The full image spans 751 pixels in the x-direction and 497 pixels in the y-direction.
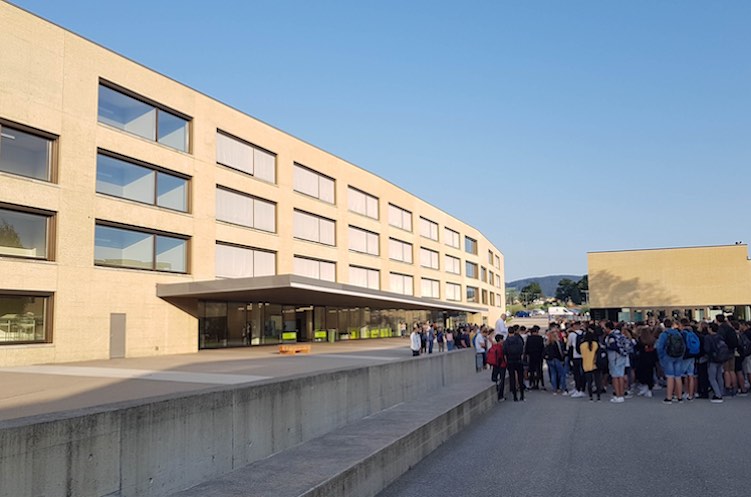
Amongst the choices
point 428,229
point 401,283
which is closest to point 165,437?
point 401,283

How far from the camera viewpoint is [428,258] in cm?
6209

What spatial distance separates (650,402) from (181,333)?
2095 cm

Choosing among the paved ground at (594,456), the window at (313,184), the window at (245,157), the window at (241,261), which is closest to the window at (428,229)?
the window at (313,184)

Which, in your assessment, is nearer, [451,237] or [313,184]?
[313,184]

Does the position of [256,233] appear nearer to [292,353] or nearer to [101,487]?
[292,353]

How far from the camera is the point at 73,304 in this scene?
23688 mm

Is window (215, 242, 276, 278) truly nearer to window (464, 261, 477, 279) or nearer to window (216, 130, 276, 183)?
window (216, 130, 276, 183)

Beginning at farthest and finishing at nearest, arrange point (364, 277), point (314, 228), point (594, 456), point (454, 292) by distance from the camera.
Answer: point (454, 292)
point (364, 277)
point (314, 228)
point (594, 456)

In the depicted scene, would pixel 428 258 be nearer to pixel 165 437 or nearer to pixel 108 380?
pixel 108 380

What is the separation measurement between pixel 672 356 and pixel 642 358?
193cm

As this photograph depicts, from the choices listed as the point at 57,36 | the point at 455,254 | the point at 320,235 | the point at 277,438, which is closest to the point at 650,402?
the point at 277,438

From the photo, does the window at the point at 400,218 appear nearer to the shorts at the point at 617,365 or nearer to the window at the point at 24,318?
the window at the point at 24,318

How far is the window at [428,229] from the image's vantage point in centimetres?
6097

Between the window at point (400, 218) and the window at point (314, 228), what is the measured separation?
10897 millimetres
